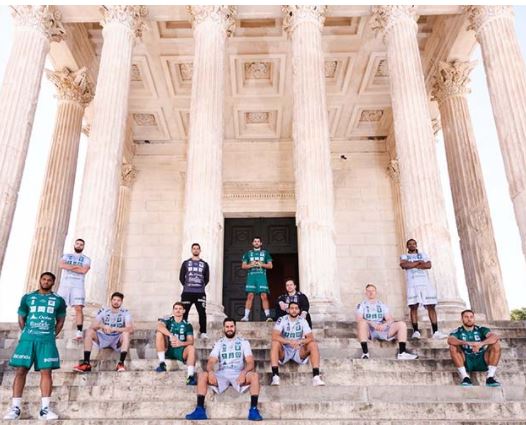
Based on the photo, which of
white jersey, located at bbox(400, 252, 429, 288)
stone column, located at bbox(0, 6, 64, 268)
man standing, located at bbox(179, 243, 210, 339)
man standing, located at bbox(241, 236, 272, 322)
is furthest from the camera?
stone column, located at bbox(0, 6, 64, 268)

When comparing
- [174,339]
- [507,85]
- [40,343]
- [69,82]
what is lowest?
[40,343]

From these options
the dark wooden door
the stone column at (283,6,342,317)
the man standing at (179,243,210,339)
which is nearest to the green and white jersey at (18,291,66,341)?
the man standing at (179,243,210,339)

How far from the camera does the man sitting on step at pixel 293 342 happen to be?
29.1ft

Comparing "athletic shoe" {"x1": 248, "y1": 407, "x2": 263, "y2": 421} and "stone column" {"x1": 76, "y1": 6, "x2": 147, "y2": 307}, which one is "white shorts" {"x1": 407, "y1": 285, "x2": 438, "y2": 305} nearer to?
"athletic shoe" {"x1": 248, "y1": 407, "x2": 263, "y2": 421}

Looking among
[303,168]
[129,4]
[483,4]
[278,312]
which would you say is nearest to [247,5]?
[129,4]

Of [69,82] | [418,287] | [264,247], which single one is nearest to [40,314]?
[418,287]

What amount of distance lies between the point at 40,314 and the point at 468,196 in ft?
50.6

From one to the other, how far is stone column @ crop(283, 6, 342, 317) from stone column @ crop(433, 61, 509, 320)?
20.9ft

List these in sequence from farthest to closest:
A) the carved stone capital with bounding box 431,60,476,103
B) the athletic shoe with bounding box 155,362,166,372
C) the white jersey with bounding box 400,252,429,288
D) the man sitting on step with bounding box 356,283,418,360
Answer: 1. the carved stone capital with bounding box 431,60,476,103
2. the white jersey with bounding box 400,252,429,288
3. the man sitting on step with bounding box 356,283,418,360
4. the athletic shoe with bounding box 155,362,166,372

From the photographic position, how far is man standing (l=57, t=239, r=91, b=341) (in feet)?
36.6

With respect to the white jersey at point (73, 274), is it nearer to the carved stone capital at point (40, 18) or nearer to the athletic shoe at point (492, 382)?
the athletic shoe at point (492, 382)

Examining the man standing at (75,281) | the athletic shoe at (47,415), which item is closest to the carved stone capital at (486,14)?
the man standing at (75,281)

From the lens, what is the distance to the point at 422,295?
11.5 metres

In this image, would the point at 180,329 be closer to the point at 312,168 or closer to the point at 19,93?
the point at 312,168
